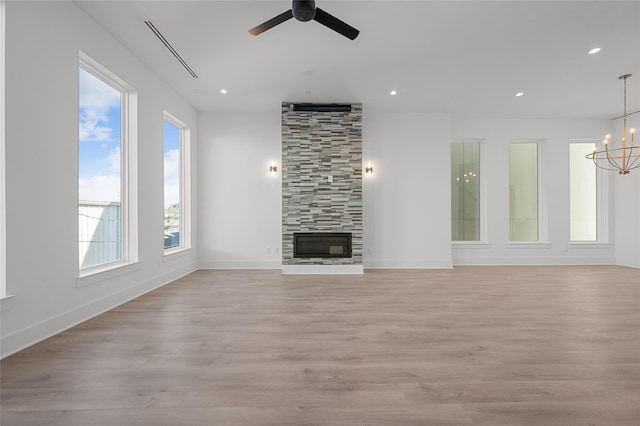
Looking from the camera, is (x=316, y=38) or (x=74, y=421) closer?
(x=74, y=421)

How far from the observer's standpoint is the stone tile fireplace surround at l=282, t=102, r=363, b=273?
19.8 feet

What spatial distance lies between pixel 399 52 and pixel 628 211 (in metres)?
6.38

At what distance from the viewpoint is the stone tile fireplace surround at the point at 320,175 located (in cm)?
604

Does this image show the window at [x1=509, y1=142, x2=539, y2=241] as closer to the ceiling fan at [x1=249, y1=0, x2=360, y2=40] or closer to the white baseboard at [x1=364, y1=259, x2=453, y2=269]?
the white baseboard at [x1=364, y1=259, x2=453, y2=269]

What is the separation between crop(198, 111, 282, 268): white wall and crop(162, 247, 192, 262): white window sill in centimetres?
56

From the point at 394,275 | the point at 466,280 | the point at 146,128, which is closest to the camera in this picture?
the point at 146,128

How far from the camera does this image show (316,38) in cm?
369

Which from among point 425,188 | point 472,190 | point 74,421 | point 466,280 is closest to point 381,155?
point 425,188

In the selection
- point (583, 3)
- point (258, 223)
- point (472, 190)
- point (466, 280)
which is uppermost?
point (583, 3)

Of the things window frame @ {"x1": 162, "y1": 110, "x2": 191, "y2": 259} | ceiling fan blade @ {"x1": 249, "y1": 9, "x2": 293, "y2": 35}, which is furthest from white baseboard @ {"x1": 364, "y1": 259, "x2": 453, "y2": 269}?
ceiling fan blade @ {"x1": 249, "y1": 9, "x2": 293, "y2": 35}

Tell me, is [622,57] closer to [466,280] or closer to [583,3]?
[583,3]

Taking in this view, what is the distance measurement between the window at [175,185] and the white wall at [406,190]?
11.7ft

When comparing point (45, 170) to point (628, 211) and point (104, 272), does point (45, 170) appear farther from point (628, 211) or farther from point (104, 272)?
point (628, 211)

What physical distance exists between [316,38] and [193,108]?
3.56m
